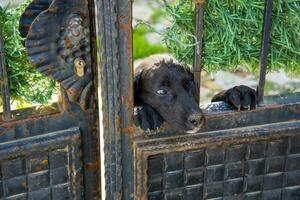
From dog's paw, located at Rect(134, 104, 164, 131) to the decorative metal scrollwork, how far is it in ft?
0.93

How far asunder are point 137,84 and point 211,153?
47cm

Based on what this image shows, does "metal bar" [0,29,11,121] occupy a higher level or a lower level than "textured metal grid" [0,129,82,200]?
higher

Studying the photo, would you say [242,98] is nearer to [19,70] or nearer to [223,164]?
[223,164]

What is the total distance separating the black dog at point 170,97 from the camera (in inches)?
95.4

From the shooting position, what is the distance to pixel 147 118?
251 cm

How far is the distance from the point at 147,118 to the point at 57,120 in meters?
0.38

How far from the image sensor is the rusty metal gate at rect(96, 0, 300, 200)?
2.40 m

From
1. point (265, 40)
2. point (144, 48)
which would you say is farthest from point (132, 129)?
point (144, 48)

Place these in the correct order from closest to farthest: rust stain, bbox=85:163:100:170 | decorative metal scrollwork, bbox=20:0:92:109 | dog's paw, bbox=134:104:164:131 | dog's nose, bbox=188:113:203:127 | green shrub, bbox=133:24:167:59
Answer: decorative metal scrollwork, bbox=20:0:92:109 < dog's nose, bbox=188:113:203:127 < dog's paw, bbox=134:104:164:131 < rust stain, bbox=85:163:100:170 < green shrub, bbox=133:24:167:59

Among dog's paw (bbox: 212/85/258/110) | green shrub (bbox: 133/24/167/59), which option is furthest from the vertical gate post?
green shrub (bbox: 133/24/167/59)

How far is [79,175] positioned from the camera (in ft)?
8.47

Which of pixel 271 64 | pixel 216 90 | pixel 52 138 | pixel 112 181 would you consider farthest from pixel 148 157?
pixel 216 90

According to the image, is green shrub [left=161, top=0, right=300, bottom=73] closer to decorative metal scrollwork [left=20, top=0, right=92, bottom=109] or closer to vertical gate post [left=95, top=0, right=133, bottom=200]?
vertical gate post [left=95, top=0, right=133, bottom=200]

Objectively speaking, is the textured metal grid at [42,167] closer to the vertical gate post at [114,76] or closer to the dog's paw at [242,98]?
the vertical gate post at [114,76]
